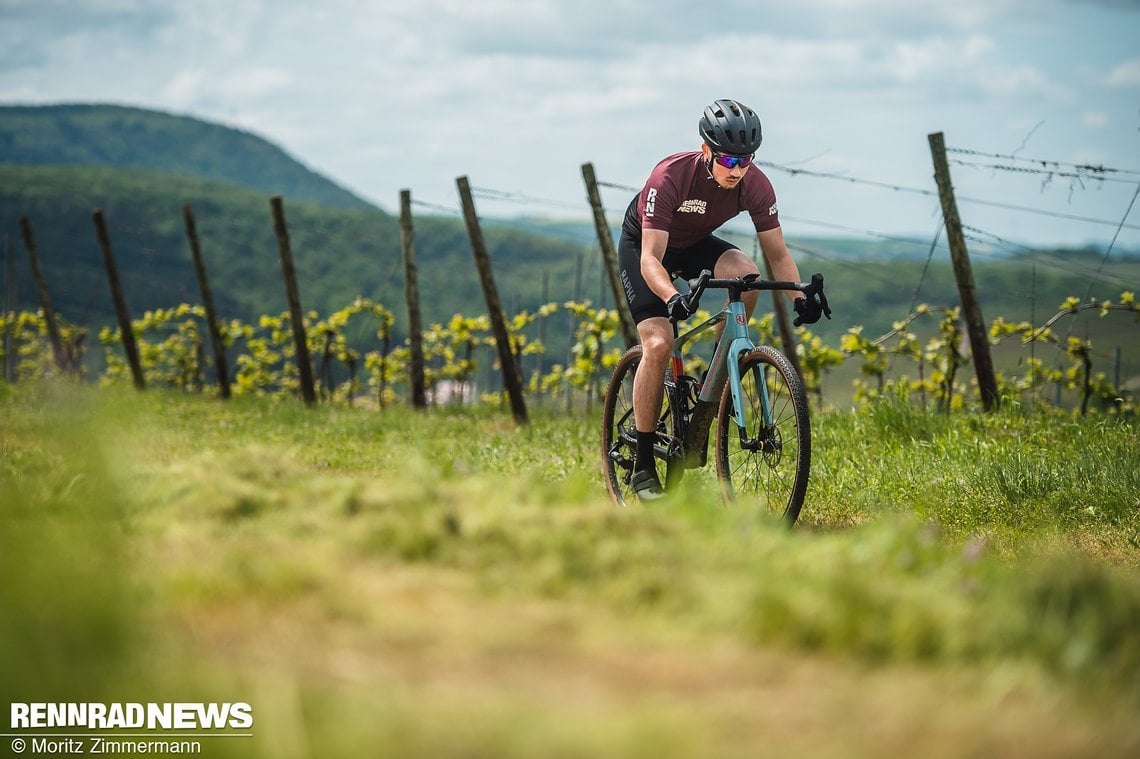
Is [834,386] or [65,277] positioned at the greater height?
[65,277]

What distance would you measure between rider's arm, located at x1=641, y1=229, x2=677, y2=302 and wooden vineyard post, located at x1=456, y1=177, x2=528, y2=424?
249 inches

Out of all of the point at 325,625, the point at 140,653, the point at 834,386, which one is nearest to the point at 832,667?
the point at 325,625

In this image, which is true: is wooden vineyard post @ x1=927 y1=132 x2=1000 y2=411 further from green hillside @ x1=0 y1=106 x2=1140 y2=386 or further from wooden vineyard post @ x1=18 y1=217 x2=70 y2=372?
green hillside @ x1=0 y1=106 x2=1140 y2=386

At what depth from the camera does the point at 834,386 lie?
10544 centimetres

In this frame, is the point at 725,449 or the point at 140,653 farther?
the point at 725,449

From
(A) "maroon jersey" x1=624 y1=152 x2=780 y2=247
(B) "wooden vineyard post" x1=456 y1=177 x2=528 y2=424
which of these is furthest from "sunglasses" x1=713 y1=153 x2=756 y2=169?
(B) "wooden vineyard post" x1=456 y1=177 x2=528 y2=424

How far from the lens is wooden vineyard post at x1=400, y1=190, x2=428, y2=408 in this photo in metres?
14.1

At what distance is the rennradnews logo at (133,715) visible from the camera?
2.05m

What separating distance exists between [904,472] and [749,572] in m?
4.03

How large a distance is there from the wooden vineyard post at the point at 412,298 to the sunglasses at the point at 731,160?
8.92m

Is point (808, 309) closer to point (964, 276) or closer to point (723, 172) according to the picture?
point (723, 172)

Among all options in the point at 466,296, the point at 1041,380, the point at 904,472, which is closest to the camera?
the point at 904,472

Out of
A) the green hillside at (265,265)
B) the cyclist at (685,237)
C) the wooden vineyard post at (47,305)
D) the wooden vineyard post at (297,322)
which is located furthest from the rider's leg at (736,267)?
the green hillside at (265,265)

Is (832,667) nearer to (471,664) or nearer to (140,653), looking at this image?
(471,664)
